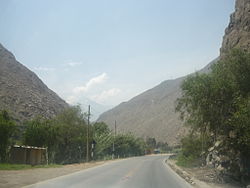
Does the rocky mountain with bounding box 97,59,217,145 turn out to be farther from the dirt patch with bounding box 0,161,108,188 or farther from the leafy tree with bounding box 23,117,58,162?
the dirt patch with bounding box 0,161,108,188

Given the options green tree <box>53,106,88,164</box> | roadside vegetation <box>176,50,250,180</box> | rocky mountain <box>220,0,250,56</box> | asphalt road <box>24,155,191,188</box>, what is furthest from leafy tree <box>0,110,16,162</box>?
rocky mountain <box>220,0,250,56</box>

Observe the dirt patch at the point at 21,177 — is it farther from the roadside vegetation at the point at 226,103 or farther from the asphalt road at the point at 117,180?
the roadside vegetation at the point at 226,103

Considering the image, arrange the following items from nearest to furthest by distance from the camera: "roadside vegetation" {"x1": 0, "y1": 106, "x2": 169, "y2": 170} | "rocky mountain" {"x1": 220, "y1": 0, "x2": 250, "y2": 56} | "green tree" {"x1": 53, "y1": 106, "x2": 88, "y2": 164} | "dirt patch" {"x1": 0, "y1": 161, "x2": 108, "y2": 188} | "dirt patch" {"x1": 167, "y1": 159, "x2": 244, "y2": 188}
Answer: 1. "dirt patch" {"x1": 0, "y1": 161, "x2": 108, "y2": 188}
2. "dirt patch" {"x1": 167, "y1": 159, "x2": 244, "y2": 188}
3. "roadside vegetation" {"x1": 0, "y1": 106, "x2": 169, "y2": 170}
4. "rocky mountain" {"x1": 220, "y1": 0, "x2": 250, "y2": 56}
5. "green tree" {"x1": 53, "y1": 106, "x2": 88, "y2": 164}

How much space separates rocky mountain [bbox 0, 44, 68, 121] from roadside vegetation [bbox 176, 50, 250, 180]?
145ft

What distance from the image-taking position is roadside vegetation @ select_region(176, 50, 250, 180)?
21.8m

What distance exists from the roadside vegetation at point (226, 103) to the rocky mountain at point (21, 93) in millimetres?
44249

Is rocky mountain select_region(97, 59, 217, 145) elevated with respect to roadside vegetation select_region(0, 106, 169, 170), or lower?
elevated

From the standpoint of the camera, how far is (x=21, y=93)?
7819cm

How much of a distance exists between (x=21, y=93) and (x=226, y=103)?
205ft

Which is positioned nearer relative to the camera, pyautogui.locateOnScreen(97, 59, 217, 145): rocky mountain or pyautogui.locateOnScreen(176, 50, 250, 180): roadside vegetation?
pyautogui.locateOnScreen(176, 50, 250, 180): roadside vegetation

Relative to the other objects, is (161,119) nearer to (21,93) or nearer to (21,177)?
(21,93)

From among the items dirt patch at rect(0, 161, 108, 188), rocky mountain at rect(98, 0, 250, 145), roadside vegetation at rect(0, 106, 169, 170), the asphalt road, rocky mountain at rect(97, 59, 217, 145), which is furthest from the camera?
rocky mountain at rect(97, 59, 217, 145)

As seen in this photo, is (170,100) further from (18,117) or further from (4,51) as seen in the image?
(18,117)

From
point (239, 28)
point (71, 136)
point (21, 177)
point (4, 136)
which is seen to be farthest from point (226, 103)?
point (71, 136)
